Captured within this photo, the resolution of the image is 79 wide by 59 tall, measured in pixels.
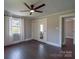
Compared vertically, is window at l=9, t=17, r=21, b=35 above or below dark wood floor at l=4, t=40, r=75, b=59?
above

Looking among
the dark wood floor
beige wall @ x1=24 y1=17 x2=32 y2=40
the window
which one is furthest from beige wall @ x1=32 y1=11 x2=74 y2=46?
the window

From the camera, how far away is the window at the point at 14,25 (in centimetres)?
588

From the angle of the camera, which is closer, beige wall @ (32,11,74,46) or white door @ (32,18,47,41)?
beige wall @ (32,11,74,46)

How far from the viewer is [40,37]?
7.33m

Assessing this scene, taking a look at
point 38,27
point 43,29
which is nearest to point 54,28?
point 43,29

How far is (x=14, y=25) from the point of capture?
632 centimetres

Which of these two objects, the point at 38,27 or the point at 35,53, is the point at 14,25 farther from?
the point at 35,53

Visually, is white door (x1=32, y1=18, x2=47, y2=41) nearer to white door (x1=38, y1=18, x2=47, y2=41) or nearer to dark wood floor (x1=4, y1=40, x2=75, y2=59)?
white door (x1=38, y1=18, x2=47, y2=41)

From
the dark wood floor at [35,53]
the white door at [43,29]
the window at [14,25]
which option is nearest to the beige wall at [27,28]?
the window at [14,25]

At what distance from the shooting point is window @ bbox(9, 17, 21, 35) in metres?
5.88

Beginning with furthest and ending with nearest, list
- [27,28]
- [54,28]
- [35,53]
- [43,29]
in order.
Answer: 1. [27,28]
2. [43,29]
3. [54,28]
4. [35,53]
